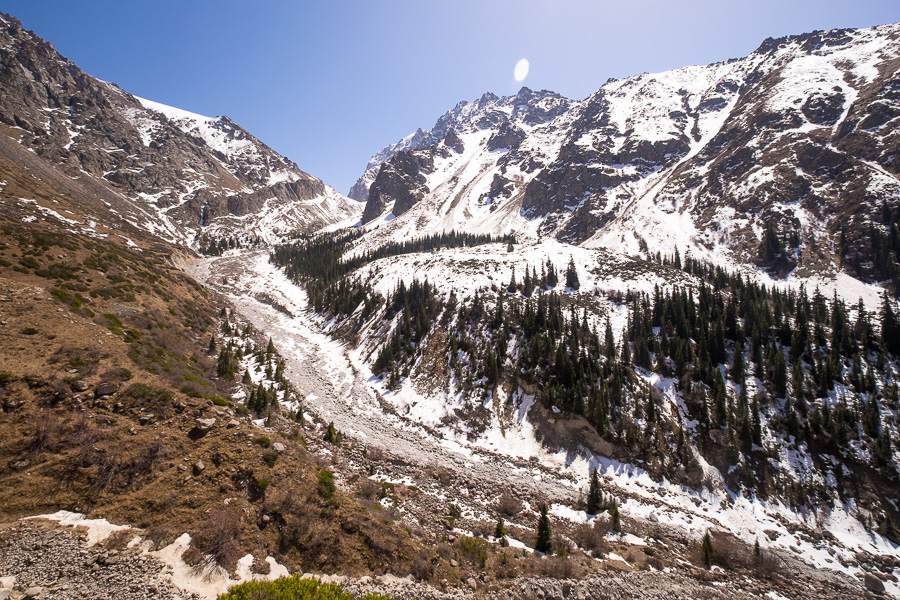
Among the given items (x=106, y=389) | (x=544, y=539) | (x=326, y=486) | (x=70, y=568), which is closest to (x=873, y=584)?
(x=544, y=539)

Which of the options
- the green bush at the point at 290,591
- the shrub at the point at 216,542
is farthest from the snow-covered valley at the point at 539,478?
the shrub at the point at 216,542

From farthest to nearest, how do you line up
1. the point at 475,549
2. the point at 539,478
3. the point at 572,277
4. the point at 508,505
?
the point at 572,277, the point at 539,478, the point at 508,505, the point at 475,549

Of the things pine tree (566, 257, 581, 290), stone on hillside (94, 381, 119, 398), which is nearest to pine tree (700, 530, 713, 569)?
stone on hillside (94, 381, 119, 398)

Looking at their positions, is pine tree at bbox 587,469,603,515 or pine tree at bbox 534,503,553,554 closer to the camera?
pine tree at bbox 534,503,553,554

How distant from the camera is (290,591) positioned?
12328 millimetres

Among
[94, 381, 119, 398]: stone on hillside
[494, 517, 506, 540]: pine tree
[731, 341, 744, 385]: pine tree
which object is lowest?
[494, 517, 506, 540]: pine tree

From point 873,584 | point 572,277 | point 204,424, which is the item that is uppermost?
point 572,277

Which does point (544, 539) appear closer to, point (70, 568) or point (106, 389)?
point (70, 568)

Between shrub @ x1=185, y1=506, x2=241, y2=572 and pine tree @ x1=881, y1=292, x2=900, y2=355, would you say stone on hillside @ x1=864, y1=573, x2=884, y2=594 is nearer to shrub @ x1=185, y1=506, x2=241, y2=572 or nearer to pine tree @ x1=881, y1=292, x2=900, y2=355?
pine tree @ x1=881, y1=292, x2=900, y2=355

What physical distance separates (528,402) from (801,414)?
114 feet

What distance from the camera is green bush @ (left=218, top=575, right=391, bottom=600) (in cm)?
1180

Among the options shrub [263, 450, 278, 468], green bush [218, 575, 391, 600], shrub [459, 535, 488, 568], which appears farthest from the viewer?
shrub [459, 535, 488, 568]

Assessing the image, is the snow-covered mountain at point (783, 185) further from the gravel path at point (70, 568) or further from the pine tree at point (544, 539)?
the gravel path at point (70, 568)

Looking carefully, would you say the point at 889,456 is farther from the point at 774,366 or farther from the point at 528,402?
the point at 528,402
